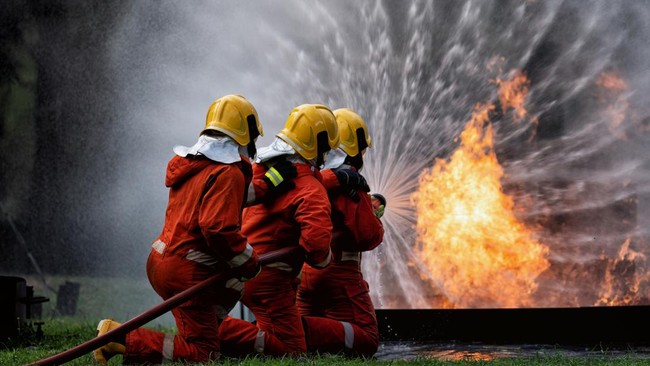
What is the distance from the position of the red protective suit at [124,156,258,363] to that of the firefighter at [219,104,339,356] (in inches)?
13.9

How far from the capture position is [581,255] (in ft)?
40.8

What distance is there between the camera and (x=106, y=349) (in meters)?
5.05

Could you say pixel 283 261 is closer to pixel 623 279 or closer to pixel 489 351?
pixel 489 351

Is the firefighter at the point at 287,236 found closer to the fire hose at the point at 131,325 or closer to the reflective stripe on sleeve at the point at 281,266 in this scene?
the reflective stripe on sleeve at the point at 281,266

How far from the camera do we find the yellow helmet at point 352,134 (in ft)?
21.6

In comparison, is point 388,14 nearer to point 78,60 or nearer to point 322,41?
point 322,41

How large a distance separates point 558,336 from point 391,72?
5657 millimetres

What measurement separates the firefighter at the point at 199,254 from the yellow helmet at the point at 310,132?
698mm

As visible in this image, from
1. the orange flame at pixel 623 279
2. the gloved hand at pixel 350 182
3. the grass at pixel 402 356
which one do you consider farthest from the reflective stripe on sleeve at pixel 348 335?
the orange flame at pixel 623 279

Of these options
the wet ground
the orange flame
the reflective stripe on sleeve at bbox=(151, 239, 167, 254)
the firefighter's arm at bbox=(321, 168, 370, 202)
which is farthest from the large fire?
the reflective stripe on sleeve at bbox=(151, 239, 167, 254)

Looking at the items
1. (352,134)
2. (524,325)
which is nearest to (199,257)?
(352,134)

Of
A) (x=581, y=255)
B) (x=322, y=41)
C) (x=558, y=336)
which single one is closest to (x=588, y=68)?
(x=581, y=255)

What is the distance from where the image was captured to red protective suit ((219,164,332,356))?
5438 mm

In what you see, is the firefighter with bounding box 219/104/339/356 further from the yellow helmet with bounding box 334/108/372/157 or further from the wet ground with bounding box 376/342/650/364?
the wet ground with bounding box 376/342/650/364
